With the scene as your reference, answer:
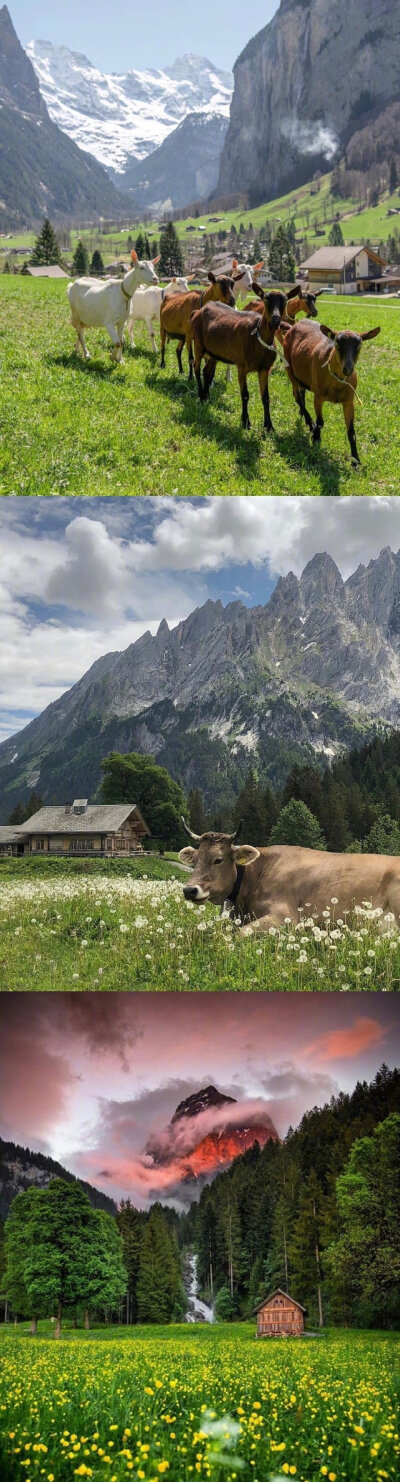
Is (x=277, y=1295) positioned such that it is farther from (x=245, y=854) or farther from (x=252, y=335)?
(x=252, y=335)

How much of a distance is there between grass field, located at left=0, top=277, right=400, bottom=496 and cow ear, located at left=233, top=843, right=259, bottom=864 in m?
2.79

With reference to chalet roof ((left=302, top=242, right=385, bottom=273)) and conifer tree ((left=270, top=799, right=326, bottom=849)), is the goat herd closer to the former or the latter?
conifer tree ((left=270, top=799, right=326, bottom=849))

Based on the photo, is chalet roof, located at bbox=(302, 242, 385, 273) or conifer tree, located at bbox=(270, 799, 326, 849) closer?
conifer tree, located at bbox=(270, 799, 326, 849)

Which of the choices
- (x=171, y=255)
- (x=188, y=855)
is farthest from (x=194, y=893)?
(x=171, y=255)

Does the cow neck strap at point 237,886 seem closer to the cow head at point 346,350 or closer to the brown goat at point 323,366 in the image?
the brown goat at point 323,366

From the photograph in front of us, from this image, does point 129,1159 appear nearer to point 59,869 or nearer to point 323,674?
point 59,869

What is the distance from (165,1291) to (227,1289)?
36 cm

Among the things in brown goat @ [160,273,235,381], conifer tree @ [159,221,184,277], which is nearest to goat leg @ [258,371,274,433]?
brown goat @ [160,273,235,381]

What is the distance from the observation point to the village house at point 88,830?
18.3 ft

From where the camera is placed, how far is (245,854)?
5539mm

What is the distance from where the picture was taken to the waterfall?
5.61 meters

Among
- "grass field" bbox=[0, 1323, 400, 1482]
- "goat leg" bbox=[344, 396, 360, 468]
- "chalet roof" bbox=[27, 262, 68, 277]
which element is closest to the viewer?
"grass field" bbox=[0, 1323, 400, 1482]

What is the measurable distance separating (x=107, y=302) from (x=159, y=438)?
13.6 feet

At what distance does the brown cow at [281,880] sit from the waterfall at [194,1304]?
2157 millimetres
